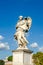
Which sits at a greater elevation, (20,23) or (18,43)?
(20,23)

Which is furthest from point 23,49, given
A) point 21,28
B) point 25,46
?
point 21,28

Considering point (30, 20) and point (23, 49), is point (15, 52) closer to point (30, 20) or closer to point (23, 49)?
point (23, 49)

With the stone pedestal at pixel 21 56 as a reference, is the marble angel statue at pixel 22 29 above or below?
above

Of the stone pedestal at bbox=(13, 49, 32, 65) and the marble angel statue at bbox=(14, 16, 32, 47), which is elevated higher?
the marble angel statue at bbox=(14, 16, 32, 47)

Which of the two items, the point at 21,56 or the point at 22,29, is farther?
the point at 22,29

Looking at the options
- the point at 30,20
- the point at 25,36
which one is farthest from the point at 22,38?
the point at 30,20

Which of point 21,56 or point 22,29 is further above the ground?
point 22,29

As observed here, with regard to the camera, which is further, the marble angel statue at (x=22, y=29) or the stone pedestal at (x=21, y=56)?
the marble angel statue at (x=22, y=29)

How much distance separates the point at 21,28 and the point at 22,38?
0.72 meters

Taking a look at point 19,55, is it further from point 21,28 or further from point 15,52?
point 21,28

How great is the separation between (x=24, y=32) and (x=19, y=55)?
1.71 m

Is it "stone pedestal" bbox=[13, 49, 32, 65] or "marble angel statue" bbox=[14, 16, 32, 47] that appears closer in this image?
"stone pedestal" bbox=[13, 49, 32, 65]

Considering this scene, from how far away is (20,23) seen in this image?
55.7 feet

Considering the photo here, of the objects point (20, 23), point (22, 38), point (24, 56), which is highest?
point (20, 23)
